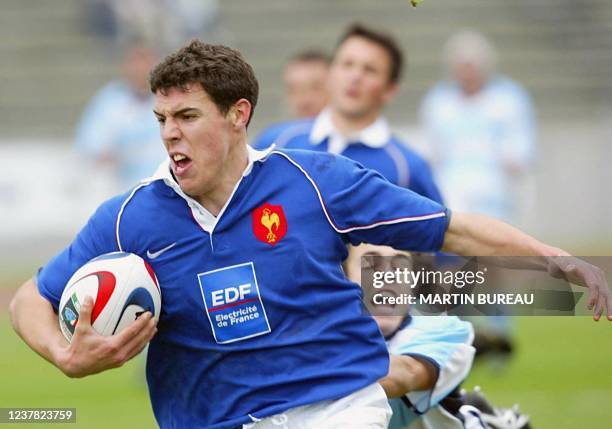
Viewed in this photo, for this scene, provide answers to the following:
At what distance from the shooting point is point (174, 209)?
5.25 m

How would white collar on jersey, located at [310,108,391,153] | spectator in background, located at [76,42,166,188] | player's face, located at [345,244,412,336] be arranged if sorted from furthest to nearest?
spectator in background, located at [76,42,166,188] → white collar on jersey, located at [310,108,391,153] → player's face, located at [345,244,412,336]

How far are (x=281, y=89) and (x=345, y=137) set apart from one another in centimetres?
1475

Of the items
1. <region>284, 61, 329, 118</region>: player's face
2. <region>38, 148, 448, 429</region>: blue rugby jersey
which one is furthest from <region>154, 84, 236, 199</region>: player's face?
<region>284, 61, 329, 118</region>: player's face

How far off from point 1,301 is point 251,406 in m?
11.1

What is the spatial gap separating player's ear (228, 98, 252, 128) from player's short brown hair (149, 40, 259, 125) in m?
0.02

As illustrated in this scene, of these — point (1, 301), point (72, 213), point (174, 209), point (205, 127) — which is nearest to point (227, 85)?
point (205, 127)

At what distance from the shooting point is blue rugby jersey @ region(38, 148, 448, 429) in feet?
17.0

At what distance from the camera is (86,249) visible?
5246 mm

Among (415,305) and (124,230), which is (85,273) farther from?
(415,305)

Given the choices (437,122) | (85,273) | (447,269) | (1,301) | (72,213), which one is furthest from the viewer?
(72,213)

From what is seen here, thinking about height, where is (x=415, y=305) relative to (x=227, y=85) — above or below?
below

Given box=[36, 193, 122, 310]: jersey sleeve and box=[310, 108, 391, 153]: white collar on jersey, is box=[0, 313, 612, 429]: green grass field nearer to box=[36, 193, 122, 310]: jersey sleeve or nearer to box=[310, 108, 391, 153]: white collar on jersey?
box=[310, 108, 391, 153]: white collar on jersey
